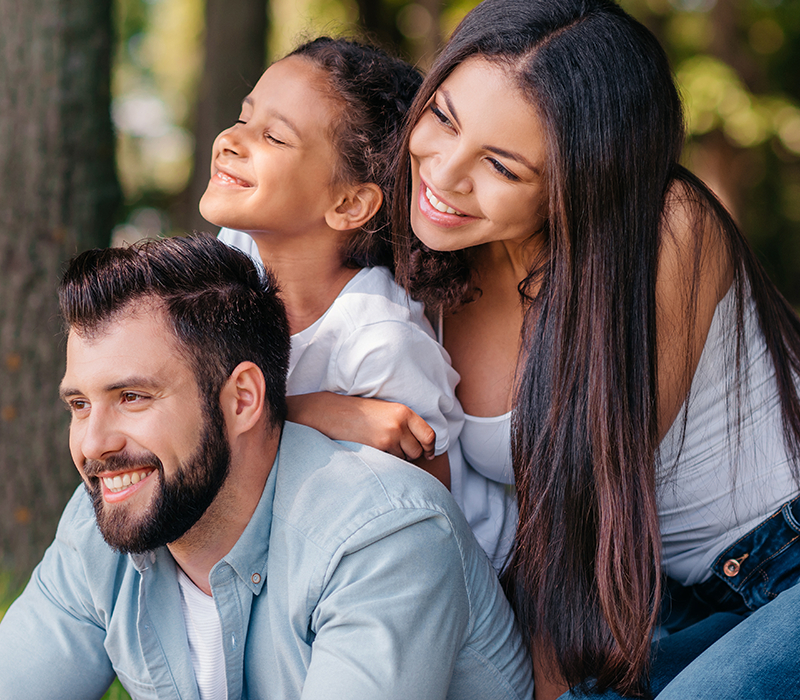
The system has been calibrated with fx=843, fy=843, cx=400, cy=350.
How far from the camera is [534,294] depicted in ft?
7.68

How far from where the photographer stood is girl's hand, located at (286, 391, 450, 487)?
2.22 m

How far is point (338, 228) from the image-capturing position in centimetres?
263

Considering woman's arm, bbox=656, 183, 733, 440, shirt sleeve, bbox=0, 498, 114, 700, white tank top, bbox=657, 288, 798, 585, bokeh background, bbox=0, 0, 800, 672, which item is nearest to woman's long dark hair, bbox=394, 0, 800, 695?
woman's arm, bbox=656, 183, 733, 440

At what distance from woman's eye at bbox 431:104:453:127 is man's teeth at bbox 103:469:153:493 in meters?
1.15

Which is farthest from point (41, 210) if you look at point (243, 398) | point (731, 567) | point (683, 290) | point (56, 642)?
point (731, 567)

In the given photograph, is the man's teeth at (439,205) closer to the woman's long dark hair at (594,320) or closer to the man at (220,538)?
the woman's long dark hair at (594,320)

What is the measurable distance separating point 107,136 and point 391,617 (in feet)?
7.91

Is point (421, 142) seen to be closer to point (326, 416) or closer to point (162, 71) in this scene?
point (326, 416)

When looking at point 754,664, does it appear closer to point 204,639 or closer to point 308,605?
point 308,605

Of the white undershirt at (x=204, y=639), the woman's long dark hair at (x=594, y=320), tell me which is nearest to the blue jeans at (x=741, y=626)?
the woman's long dark hair at (x=594, y=320)

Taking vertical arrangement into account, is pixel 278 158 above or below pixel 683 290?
above

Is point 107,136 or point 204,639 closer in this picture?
point 204,639

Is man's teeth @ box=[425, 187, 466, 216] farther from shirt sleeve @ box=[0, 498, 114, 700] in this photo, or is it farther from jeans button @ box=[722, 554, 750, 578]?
shirt sleeve @ box=[0, 498, 114, 700]

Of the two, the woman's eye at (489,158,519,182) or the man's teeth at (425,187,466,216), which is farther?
the man's teeth at (425,187,466,216)
